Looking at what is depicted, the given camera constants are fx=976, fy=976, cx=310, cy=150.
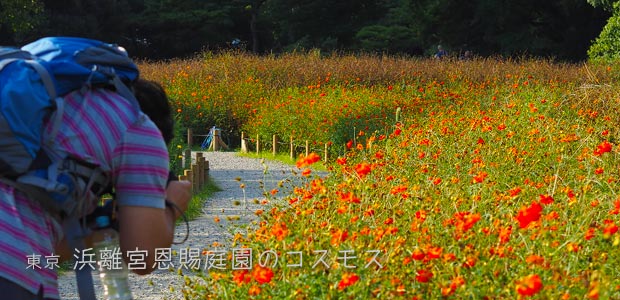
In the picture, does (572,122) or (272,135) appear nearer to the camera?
(572,122)

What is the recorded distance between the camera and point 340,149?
12.1m

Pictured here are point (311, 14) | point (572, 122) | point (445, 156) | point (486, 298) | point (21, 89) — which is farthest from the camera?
point (311, 14)

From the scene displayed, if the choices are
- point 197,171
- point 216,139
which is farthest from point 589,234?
point 216,139

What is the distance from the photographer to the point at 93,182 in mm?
2004

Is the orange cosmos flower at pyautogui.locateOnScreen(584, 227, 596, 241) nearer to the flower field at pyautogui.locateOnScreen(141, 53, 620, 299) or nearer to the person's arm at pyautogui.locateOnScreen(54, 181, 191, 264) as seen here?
the flower field at pyautogui.locateOnScreen(141, 53, 620, 299)

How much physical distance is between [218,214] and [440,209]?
4384mm

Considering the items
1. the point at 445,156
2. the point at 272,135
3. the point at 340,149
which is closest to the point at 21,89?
the point at 445,156

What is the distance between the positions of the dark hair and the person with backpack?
92mm

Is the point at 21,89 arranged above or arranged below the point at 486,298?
above

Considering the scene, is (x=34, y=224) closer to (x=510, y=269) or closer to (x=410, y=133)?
(x=510, y=269)

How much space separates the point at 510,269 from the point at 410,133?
191 inches

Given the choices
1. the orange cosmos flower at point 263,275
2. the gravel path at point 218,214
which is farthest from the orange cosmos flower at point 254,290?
the gravel path at point 218,214

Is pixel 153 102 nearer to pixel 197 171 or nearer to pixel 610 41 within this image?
pixel 197 171

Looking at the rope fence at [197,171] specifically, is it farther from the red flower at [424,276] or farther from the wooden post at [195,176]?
the red flower at [424,276]
